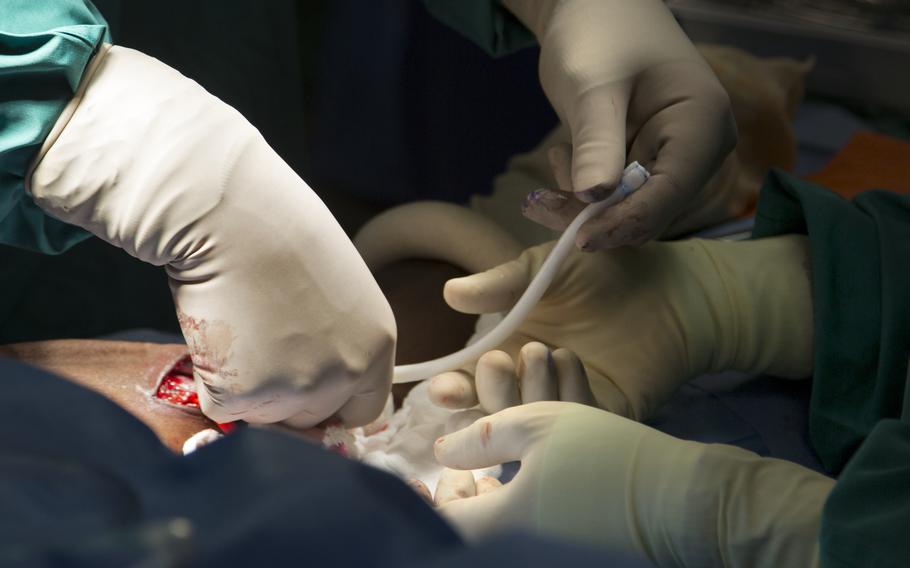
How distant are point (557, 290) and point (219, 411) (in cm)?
35

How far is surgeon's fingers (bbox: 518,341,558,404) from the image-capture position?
2.72 feet

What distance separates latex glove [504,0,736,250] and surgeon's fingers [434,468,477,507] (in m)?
0.23

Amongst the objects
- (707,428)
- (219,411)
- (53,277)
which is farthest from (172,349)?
(707,428)

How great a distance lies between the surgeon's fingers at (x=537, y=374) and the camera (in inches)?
32.6

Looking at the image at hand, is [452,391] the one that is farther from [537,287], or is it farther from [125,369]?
[125,369]

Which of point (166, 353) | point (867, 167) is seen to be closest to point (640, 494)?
point (166, 353)

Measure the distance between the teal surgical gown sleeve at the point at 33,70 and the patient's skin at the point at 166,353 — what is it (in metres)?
0.17

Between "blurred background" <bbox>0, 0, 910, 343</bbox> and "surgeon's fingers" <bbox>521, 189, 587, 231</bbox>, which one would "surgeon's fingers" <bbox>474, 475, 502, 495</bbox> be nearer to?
"surgeon's fingers" <bbox>521, 189, 587, 231</bbox>

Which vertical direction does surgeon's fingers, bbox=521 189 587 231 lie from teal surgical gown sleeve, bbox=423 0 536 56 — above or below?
below

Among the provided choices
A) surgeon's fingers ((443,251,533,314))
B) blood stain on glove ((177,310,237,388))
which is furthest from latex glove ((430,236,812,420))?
blood stain on glove ((177,310,237,388))

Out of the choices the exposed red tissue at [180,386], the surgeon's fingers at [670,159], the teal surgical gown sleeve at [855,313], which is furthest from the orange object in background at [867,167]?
the exposed red tissue at [180,386]

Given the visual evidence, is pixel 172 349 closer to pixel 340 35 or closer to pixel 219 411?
pixel 219 411

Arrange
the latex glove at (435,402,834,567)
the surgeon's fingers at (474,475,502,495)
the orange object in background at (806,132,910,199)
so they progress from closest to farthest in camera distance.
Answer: the latex glove at (435,402,834,567), the surgeon's fingers at (474,475,502,495), the orange object in background at (806,132,910,199)

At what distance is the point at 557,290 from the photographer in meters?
0.94
